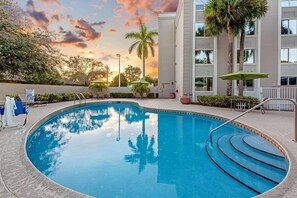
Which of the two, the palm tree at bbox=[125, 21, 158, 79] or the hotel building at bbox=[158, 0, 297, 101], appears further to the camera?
the palm tree at bbox=[125, 21, 158, 79]

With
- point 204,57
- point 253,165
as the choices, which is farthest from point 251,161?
point 204,57

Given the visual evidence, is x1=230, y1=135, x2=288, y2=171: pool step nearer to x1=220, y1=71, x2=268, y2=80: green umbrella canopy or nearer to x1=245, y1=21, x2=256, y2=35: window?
x1=220, y1=71, x2=268, y2=80: green umbrella canopy

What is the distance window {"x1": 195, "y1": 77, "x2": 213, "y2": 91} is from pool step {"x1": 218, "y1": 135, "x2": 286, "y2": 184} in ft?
35.1

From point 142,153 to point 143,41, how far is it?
20.6 metres

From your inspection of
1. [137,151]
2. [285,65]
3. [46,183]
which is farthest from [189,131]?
[285,65]

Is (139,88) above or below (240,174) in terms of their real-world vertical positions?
above

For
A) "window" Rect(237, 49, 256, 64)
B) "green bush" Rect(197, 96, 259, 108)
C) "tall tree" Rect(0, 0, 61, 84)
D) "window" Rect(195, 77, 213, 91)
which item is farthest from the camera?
"window" Rect(195, 77, 213, 91)

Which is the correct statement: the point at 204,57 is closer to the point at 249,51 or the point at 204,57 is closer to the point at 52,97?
the point at 249,51

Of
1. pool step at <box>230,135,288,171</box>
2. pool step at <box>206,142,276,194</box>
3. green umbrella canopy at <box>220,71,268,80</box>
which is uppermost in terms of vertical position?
green umbrella canopy at <box>220,71,268,80</box>

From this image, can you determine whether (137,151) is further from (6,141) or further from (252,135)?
(252,135)

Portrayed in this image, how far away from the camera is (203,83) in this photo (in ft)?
52.0

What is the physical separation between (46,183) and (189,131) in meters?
5.85

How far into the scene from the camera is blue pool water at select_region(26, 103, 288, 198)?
10.8 ft

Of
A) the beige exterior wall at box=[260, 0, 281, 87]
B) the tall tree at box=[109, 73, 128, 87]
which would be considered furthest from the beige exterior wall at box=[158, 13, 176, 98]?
the tall tree at box=[109, 73, 128, 87]
